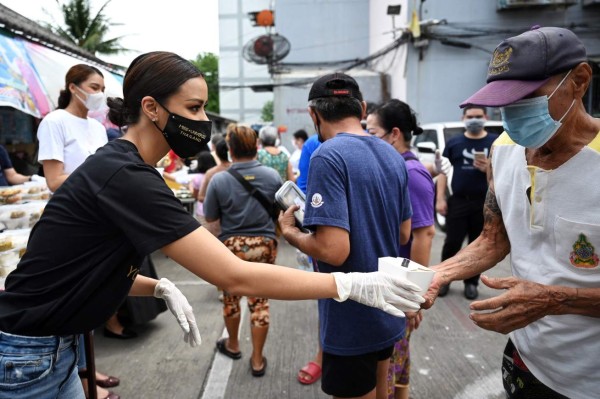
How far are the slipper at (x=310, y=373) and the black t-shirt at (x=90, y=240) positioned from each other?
2126mm

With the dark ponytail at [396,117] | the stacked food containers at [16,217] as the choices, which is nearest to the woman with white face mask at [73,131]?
the stacked food containers at [16,217]

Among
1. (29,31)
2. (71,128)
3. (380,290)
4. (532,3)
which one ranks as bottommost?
(380,290)

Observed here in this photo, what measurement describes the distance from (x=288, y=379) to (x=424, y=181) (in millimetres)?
1855

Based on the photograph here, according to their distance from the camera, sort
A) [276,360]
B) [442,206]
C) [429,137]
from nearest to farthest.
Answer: [276,360] → [442,206] → [429,137]

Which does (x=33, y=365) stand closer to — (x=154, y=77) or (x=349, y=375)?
(x=154, y=77)

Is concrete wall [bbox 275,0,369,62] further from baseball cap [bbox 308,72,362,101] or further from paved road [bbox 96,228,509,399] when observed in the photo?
baseball cap [bbox 308,72,362,101]

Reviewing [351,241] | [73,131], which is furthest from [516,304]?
[73,131]

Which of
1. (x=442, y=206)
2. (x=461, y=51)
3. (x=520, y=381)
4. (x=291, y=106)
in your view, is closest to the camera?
(x=520, y=381)

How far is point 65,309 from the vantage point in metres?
1.39

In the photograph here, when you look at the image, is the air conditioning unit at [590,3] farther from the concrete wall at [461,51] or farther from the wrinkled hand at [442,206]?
the wrinkled hand at [442,206]

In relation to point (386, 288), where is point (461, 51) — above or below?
above

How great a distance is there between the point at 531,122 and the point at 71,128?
306 centimetres

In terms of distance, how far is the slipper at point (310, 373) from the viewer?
324 cm

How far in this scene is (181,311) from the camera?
5.86ft
